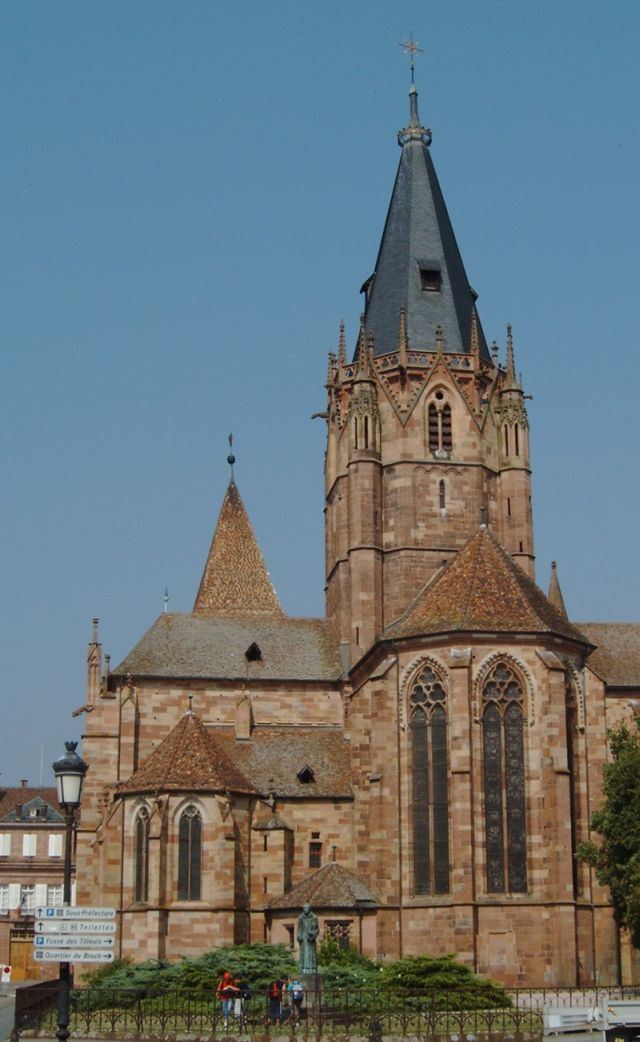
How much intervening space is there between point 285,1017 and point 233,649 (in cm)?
2632

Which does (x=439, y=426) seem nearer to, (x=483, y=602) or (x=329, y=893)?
(x=483, y=602)

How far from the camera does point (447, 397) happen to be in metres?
60.5

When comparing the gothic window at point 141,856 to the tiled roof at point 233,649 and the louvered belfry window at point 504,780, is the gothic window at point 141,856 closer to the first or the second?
the tiled roof at point 233,649

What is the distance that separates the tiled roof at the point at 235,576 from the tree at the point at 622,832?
Result: 2401 cm

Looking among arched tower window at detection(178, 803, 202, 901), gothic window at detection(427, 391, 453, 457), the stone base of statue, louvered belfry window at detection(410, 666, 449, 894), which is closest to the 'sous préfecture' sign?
the stone base of statue

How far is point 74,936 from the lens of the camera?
20297mm

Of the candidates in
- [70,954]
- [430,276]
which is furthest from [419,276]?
[70,954]

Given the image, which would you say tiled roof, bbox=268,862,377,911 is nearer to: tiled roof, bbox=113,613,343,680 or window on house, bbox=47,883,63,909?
tiled roof, bbox=113,613,343,680

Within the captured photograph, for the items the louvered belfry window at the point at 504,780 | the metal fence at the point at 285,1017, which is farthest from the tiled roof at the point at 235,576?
the metal fence at the point at 285,1017

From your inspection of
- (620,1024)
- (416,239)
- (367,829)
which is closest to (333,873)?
Answer: (367,829)

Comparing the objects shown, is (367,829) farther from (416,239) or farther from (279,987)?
(416,239)

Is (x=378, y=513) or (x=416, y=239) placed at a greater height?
(x=416, y=239)

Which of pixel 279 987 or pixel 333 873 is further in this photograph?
pixel 333 873

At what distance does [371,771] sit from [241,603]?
18.8m
